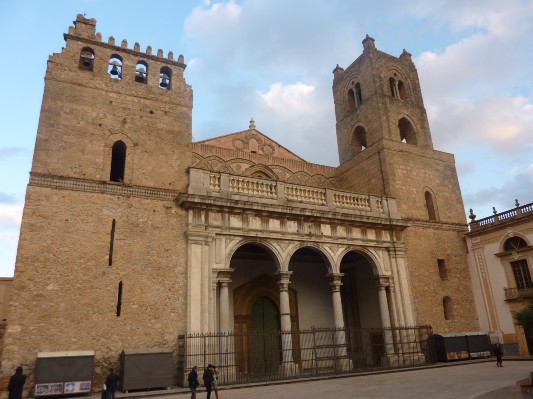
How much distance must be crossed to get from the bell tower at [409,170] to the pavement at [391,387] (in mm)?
4807

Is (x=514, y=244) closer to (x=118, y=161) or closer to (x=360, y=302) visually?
(x=360, y=302)

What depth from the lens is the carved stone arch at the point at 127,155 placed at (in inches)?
556

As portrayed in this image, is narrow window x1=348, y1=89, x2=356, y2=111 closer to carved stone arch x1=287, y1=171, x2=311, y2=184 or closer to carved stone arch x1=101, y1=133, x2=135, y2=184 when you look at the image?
carved stone arch x1=287, y1=171, x2=311, y2=184

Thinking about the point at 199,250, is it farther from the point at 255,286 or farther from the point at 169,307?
the point at 255,286

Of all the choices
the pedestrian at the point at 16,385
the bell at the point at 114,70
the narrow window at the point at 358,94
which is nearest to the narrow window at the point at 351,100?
the narrow window at the point at 358,94

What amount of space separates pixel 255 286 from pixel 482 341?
9811 millimetres

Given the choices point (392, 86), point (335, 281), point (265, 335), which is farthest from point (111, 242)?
point (392, 86)

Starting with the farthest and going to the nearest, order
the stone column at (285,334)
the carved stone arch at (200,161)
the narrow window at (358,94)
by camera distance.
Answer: the narrow window at (358,94) < the carved stone arch at (200,161) < the stone column at (285,334)

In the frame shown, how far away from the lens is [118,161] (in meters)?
15.6

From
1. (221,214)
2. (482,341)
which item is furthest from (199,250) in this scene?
(482,341)

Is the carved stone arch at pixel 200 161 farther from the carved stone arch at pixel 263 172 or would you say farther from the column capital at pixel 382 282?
the column capital at pixel 382 282

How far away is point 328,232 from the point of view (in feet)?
54.6

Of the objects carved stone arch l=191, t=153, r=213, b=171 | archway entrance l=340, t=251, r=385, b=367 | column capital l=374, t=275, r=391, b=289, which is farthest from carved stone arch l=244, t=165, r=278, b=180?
column capital l=374, t=275, r=391, b=289

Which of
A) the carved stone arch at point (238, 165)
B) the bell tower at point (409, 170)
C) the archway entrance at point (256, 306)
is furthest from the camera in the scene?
the carved stone arch at point (238, 165)
